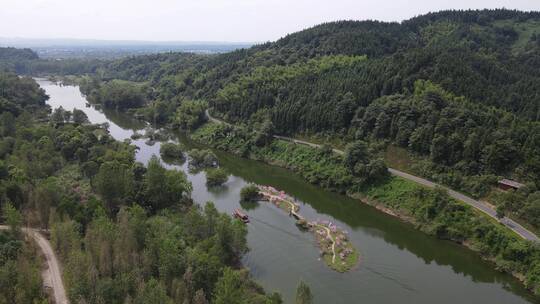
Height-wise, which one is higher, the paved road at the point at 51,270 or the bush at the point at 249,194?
the paved road at the point at 51,270

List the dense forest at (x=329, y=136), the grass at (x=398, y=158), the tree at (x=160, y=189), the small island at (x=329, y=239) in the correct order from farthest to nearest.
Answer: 1. the grass at (x=398, y=158)
2. the tree at (x=160, y=189)
3. the small island at (x=329, y=239)
4. the dense forest at (x=329, y=136)

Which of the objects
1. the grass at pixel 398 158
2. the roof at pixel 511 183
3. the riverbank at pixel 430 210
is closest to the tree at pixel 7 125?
the riverbank at pixel 430 210

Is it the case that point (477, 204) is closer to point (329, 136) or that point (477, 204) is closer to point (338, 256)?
point (338, 256)

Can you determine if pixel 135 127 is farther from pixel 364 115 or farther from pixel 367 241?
pixel 367 241

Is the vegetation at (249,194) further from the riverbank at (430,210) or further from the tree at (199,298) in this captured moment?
the tree at (199,298)

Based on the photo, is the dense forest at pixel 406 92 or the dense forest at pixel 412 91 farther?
the dense forest at pixel 406 92

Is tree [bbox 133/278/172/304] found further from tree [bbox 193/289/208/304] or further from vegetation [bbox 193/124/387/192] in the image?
vegetation [bbox 193/124/387/192]

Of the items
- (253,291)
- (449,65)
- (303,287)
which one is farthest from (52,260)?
(449,65)

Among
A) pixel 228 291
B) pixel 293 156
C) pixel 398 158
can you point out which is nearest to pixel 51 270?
pixel 228 291
